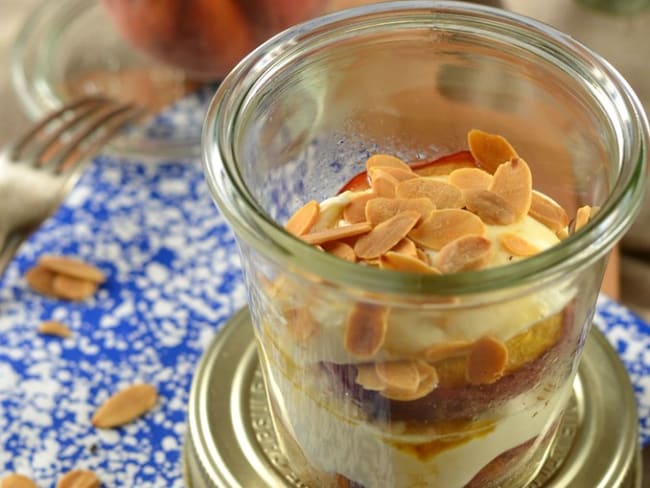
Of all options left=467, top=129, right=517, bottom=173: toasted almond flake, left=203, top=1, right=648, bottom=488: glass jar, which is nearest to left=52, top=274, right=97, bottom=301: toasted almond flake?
left=203, top=1, right=648, bottom=488: glass jar

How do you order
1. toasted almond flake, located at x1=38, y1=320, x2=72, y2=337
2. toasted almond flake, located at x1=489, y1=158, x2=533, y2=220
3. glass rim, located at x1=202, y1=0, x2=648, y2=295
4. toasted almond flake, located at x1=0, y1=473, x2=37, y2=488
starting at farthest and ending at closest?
toasted almond flake, located at x1=38, y1=320, x2=72, y2=337 → toasted almond flake, located at x1=0, y1=473, x2=37, y2=488 → toasted almond flake, located at x1=489, y1=158, x2=533, y2=220 → glass rim, located at x1=202, y1=0, x2=648, y2=295

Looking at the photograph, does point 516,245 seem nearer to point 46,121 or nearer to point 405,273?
point 405,273

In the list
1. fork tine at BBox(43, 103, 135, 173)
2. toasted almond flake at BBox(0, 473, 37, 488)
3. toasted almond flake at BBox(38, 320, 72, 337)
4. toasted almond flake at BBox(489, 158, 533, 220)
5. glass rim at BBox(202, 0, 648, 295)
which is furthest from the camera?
fork tine at BBox(43, 103, 135, 173)

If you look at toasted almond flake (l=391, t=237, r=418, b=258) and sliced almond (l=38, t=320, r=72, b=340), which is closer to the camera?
toasted almond flake (l=391, t=237, r=418, b=258)

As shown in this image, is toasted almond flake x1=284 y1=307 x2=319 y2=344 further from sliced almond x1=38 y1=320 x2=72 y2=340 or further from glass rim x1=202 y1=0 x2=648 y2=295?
sliced almond x1=38 y1=320 x2=72 y2=340

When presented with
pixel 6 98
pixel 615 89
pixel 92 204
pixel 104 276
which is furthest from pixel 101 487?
pixel 6 98

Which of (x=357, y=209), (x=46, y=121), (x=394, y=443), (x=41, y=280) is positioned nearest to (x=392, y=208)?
(x=357, y=209)

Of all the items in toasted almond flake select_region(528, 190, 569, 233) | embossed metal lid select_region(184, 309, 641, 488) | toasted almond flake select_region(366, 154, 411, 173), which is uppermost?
toasted almond flake select_region(528, 190, 569, 233)

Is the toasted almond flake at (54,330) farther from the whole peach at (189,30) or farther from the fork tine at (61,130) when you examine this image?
the whole peach at (189,30)

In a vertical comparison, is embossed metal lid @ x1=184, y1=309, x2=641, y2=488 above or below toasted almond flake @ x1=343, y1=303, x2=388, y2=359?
below
